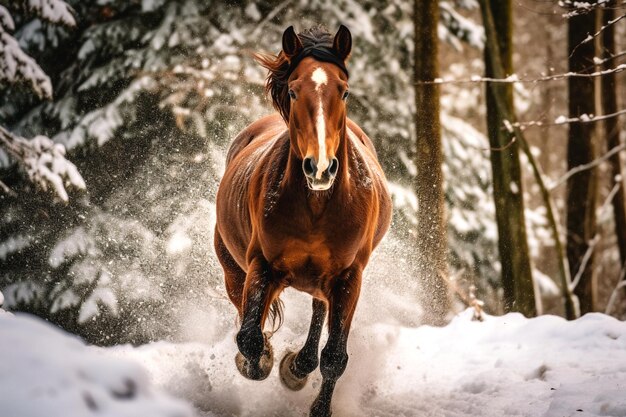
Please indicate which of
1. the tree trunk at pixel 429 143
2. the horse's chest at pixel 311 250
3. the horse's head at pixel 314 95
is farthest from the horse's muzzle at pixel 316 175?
the tree trunk at pixel 429 143

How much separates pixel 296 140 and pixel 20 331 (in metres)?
2.96

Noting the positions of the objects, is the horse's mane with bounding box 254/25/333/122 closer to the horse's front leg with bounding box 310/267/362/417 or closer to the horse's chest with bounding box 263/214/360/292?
the horse's chest with bounding box 263/214/360/292

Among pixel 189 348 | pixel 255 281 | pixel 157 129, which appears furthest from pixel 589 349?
pixel 157 129

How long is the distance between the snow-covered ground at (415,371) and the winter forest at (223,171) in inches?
1.3

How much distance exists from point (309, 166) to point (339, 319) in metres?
1.58

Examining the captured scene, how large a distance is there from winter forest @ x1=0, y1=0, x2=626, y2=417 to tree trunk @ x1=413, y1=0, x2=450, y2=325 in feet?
0.10

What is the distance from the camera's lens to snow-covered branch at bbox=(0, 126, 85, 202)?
8.55 metres

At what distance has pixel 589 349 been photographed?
6.84 meters

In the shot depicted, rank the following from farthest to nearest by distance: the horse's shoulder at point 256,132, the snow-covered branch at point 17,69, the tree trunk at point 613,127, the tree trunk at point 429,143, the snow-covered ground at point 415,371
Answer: the tree trunk at point 613,127 < the tree trunk at point 429,143 < the snow-covered branch at point 17,69 < the horse's shoulder at point 256,132 < the snow-covered ground at point 415,371

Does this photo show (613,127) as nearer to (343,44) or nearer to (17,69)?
(343,44)

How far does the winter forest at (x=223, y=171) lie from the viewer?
23.3ft

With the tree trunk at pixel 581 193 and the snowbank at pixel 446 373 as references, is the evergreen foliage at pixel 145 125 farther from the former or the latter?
the snowbank at pixel 446 373

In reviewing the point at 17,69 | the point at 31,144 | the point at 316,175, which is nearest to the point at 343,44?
the point at 316,175

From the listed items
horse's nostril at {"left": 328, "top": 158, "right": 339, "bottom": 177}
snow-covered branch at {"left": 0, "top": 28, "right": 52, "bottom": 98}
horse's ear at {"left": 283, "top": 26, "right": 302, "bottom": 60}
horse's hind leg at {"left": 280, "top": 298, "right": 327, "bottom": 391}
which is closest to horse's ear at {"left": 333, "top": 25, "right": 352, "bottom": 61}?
horse's ear at {"left": 283, "top": 26, "right": 302, "bottom": 60}
